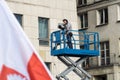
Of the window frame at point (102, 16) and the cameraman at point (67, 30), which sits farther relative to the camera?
the window frame at point (102, 16)

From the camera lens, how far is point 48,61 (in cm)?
2812

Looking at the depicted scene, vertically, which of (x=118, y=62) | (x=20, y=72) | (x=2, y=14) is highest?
(x=2, y=14)

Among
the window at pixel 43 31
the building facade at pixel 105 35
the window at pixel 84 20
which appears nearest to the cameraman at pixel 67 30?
the window at pixel 43 31

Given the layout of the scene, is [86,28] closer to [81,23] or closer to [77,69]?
[81,23]

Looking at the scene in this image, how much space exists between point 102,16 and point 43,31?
819 inches

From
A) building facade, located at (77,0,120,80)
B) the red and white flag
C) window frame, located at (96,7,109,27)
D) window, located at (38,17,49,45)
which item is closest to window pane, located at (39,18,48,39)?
window, located at (38,17,49,45)

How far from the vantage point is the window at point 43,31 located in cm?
2831

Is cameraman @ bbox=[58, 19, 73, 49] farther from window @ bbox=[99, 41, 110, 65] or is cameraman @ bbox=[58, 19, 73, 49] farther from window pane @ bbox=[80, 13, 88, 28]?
window pane @ bbox=[80, 13, 88, 28]

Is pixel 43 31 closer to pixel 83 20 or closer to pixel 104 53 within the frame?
pixel 104 53

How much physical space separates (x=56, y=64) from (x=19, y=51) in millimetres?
24403

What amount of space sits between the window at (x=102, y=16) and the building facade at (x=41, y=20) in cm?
1900

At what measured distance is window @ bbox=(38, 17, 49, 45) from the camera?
28312mm

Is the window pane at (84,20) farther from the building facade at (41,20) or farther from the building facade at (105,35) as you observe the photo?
the building facade at (41,20)

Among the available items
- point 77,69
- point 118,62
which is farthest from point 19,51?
point 118,62
